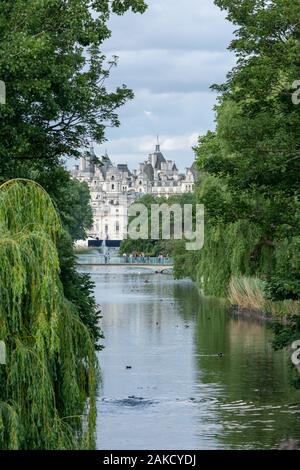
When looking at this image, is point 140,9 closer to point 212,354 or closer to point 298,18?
point 298,18

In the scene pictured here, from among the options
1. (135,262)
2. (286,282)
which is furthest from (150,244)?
(286,282)

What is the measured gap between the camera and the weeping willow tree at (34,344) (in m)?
15.1

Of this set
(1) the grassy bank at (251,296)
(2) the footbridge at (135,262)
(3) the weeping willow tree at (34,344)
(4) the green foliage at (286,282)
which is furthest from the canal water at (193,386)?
(2) the footbridge at (135,262)

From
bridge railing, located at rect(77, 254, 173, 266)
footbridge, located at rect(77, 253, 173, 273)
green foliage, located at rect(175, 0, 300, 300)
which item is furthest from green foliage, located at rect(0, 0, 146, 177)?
bridge railing, located at rect(77, 254, 173, 266)

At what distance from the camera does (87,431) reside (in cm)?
1578

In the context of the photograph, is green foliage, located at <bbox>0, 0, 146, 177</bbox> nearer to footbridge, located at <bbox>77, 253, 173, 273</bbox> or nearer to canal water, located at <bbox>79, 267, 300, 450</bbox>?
canal water, located at <bbox>79, 267, 300, 450</bbox>

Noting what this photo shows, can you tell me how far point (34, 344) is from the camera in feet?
50.1

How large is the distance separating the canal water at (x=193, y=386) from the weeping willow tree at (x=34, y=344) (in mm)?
4805

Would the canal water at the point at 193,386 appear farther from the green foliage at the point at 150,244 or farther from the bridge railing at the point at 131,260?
the bridge railing at the point at 131,260

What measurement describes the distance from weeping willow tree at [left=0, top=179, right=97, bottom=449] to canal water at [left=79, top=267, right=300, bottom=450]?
15.8 ft

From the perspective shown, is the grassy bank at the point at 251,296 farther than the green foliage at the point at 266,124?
Yes

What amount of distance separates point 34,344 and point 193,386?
1350 cm
